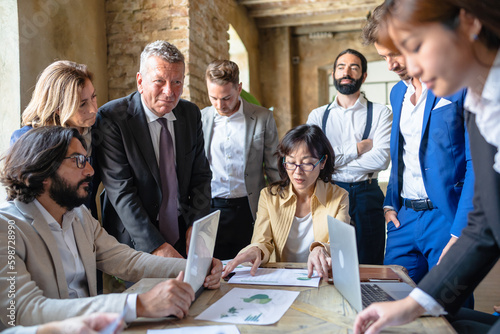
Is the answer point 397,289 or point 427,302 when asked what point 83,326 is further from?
point 397,289

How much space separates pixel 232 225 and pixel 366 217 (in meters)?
0.96

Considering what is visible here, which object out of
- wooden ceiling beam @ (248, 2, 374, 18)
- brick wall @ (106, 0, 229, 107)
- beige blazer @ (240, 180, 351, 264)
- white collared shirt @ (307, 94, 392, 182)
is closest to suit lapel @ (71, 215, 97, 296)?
beige blazer @ (240, 180, 351, 264)

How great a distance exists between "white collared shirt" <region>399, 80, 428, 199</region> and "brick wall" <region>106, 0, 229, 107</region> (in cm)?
245

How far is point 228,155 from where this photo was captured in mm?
3299

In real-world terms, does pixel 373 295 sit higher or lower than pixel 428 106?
lower

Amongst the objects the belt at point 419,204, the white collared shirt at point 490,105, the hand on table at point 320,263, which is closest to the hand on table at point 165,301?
the hand on table at point 320,263

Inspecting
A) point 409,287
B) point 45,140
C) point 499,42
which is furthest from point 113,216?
point 499,42

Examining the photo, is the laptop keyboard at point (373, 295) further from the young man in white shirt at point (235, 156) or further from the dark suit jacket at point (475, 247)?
the young man in white shirt at point (235, 156)

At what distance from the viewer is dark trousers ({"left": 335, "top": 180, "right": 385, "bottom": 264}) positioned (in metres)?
2.98

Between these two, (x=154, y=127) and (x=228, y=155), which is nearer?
(x=154, y=127)

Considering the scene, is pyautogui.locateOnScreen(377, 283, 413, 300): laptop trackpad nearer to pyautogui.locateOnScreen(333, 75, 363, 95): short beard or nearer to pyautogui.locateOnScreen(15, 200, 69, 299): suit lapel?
pyautogui.locateOnScreen(15, 200, 69, 299): suit lapel

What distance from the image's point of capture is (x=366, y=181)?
9.95 ft

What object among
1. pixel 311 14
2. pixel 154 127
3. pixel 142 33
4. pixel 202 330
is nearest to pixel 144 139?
pixel 154 127

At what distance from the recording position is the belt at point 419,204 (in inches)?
85.6
